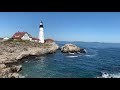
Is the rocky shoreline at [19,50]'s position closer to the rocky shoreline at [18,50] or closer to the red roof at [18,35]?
the rocky shoreline at [18,50]

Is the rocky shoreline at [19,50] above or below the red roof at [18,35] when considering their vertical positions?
below

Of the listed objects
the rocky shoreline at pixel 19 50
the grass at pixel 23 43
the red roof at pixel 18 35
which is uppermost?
the red roof at pixel 18 35

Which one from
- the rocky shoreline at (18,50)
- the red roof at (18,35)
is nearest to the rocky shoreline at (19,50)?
the rocky shoreline at (18,50)

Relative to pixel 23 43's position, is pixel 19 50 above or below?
below

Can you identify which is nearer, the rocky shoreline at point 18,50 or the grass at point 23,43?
the rocky shoreline at point 18,50

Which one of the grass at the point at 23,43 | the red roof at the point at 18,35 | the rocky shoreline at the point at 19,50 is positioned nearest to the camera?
the rocky shoreline at the point at 19,50


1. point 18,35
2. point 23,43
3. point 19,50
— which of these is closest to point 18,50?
point 19,50

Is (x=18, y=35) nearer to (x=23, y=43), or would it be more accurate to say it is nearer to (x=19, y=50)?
(x=23, y=43)

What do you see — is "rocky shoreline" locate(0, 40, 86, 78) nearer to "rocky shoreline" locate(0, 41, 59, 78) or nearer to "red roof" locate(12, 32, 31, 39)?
"rocky shoreline" locate(0, 41, 59, 78)
